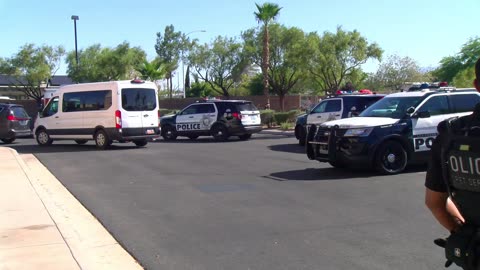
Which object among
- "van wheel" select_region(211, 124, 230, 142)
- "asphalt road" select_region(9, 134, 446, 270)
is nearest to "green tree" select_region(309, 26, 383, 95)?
"van wheel" select_region(211, 124, 230, 142)

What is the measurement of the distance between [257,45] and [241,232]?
4157 centimetres

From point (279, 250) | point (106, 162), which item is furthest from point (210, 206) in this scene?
point (106, 162)

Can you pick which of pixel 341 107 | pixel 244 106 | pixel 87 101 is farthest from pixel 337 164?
pixel 244 106

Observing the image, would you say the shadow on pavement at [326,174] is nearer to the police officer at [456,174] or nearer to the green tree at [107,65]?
the police officer at [456,174]

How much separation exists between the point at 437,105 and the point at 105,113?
36.8 ft

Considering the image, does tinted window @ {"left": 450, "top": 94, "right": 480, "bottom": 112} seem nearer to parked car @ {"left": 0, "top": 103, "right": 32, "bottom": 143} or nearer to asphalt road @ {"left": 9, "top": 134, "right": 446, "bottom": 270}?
asphalt road @ {"left": 9, "top": 134, "right": 446, "bottom": 270}

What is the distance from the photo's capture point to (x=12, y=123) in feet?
73.5

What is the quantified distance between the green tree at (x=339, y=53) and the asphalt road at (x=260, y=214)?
2873cm

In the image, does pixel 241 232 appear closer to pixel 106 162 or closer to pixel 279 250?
pixel 279 250

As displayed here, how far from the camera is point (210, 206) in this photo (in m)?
8.26

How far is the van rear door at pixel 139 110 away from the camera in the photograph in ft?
59.4

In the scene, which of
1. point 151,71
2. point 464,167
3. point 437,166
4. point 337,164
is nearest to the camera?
point 464,167

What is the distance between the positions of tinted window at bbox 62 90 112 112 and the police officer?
53.3 ft

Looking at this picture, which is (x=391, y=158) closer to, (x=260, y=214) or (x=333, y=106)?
(x=260, y=214)
